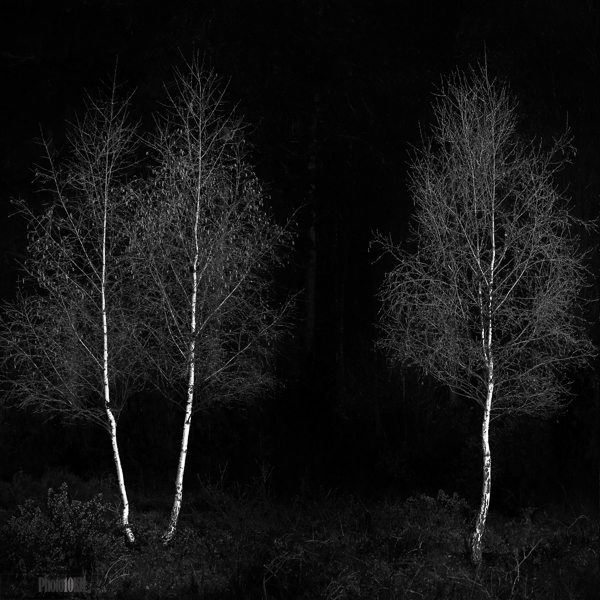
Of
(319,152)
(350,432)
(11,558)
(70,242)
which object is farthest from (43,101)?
(11,558)

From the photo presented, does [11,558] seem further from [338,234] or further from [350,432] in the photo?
[338,234]

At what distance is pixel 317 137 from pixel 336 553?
1467 centimetres

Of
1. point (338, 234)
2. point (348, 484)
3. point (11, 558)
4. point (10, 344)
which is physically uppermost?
point (338, 234)

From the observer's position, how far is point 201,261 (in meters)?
15.7

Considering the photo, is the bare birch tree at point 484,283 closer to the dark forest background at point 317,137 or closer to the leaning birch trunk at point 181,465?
the leaning birch trunk at point 181,465

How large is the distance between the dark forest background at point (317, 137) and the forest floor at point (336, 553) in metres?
2.31

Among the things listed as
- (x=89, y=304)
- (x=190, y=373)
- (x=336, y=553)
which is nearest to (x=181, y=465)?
(x=190, y=373)

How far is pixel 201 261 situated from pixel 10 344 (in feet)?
11.0

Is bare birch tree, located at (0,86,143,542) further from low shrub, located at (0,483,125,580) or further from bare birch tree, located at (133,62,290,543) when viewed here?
low shrub, located at (0,483,125,580)

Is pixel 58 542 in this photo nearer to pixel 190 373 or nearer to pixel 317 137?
pixel 190 373

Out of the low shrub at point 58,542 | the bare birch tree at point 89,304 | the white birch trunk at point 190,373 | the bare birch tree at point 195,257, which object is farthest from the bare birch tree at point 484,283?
the low shrub at point 58,542

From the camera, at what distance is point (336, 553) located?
1246 cm

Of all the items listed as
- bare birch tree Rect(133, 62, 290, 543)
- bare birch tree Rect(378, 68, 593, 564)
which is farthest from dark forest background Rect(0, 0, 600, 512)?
bare birch tree Rect(133, 62, 290, 543)

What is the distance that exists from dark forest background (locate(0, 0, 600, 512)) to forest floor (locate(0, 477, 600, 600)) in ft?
7.59
